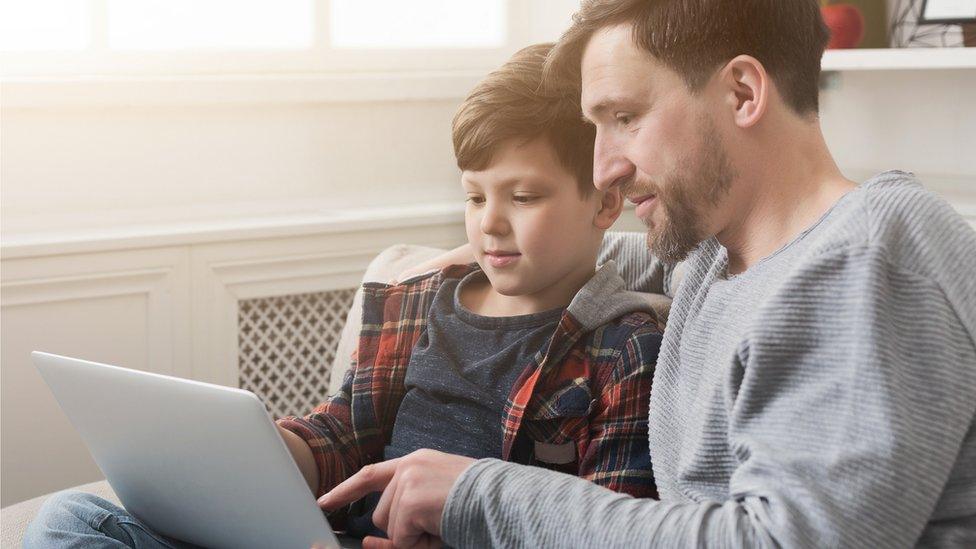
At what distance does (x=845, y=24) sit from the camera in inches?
86.7

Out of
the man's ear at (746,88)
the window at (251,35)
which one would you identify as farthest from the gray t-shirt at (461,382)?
the window at (251,35)

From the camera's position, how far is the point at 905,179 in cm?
107

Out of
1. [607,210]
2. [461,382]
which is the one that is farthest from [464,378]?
[607,210]

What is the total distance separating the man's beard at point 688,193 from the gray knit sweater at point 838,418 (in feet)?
0.36

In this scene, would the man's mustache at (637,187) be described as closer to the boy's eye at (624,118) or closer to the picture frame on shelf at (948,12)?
the boy's eye at (624,118)

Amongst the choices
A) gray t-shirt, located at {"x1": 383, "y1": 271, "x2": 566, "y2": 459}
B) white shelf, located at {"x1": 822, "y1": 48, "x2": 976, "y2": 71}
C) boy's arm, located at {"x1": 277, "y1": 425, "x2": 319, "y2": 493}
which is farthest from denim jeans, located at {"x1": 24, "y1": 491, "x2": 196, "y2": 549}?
white shelf, located at {"x1": 822, "y1": 48, "x2": 976, "y2": 71}

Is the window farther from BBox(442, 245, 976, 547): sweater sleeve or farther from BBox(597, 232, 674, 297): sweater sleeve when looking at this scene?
BBox(442, 245, 976, 547): sweater sleeve

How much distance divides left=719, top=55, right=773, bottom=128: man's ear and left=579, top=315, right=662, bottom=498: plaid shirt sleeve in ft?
1.08

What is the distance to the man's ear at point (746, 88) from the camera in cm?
114

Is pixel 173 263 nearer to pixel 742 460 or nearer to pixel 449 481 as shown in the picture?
pixel 449 481

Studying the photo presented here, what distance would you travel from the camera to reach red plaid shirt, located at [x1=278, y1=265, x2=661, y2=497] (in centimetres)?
133

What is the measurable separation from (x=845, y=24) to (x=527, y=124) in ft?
3.37

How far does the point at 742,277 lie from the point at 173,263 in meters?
1.41

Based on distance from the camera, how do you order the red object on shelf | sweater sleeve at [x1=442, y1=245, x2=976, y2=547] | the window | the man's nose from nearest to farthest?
sweater sleeve at [x1=442, y1=245, x2=976, y2=547]
the man's nose
the red object on shelf
the window
